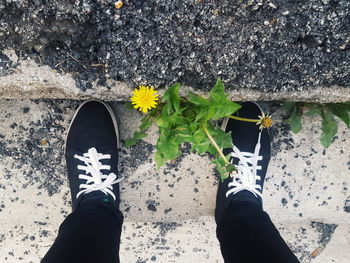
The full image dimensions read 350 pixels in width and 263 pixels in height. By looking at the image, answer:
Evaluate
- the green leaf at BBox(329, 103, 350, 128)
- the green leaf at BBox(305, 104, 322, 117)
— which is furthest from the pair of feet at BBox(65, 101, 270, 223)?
the green leaf at BBox(329, 103, 350, 128)

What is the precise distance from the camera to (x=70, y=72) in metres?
1.36

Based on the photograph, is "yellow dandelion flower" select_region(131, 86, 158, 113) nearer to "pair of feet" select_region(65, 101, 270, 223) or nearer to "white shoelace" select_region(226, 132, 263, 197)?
"pair of feet" select_region(65, 101, 270, 223)

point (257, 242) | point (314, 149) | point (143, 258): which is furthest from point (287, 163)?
point (143, 258)

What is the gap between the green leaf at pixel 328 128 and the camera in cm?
171

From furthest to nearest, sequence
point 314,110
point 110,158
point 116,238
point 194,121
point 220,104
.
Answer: point 110,158
point 314,110
point 116,238
point 194,121
point 220,104

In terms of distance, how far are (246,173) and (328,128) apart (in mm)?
422

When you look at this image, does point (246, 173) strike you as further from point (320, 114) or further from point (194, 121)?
point (194, 121)

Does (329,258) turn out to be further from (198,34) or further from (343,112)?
(198,34)

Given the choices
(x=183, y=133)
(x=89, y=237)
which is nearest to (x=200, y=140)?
(x=183, y=133)

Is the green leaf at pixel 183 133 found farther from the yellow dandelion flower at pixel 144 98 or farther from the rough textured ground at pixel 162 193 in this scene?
the rough textured ground at pixel 162 193

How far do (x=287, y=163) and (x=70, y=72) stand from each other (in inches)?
44.6

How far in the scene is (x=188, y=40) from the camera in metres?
1.29

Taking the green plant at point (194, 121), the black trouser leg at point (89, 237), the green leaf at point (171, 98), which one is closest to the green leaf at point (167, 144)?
the green plant at point (194, 121)

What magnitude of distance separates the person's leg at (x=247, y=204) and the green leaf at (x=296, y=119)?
5.4 inches
